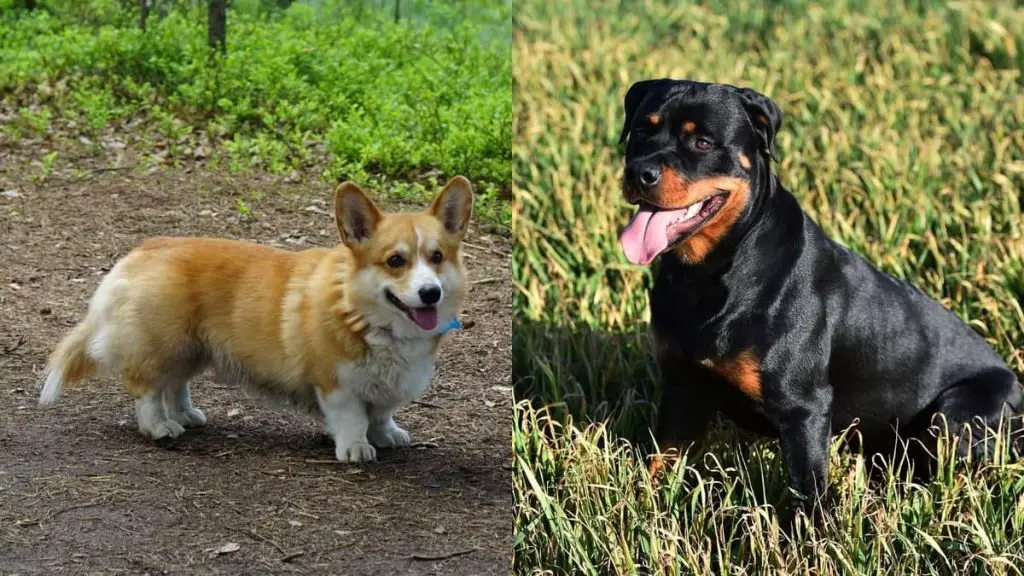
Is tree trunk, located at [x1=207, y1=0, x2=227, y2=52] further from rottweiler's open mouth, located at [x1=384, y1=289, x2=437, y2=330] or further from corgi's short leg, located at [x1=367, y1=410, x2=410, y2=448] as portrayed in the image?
corgi's short leg, located at [x1=367, y1=410, x2=410, y2=448]

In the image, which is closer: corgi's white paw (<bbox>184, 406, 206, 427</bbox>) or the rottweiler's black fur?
the rottweiler's black fur

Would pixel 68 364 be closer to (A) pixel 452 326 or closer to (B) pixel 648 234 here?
(A) pixel 452 326

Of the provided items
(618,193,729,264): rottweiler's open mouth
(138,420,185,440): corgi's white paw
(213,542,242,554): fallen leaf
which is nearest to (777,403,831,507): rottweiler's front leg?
(618,193,729,264): rottweiler's open mouth

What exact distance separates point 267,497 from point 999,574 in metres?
1.49

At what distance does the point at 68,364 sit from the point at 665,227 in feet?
4.16

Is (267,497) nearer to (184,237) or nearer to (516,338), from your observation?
(184,237)

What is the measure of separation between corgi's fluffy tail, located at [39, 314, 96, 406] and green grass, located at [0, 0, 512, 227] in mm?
471

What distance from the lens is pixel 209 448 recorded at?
2709 millimetres

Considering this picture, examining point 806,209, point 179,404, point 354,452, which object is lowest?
point 354,452

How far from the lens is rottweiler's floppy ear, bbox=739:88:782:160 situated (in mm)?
2545

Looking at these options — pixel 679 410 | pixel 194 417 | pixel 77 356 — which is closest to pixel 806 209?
pixel 679 410

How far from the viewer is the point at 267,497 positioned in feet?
8.72

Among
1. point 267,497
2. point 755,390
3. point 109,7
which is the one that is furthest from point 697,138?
point 109,7

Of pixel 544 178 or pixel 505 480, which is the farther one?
pixel 544 178
